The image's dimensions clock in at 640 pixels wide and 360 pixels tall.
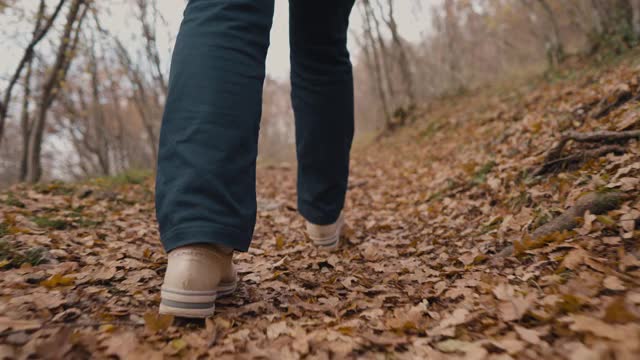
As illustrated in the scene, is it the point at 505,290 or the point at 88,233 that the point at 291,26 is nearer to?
the point at 505,290

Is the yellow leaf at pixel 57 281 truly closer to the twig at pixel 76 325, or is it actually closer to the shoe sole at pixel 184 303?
the twig at pixel 76 325

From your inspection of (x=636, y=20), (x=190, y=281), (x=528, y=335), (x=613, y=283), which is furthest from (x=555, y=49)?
(x=190, y=281)

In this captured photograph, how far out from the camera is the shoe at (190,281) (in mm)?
981

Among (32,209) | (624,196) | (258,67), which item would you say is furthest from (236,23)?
(32,209)

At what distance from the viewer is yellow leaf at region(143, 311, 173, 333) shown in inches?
38.2

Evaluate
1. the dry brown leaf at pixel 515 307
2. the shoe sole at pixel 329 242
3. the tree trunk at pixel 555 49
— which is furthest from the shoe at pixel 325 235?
the tree trunk at pixel 555 49

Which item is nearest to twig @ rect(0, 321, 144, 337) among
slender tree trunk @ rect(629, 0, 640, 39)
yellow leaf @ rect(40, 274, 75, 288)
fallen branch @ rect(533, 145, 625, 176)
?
yellow leaf @ rect(40, 274, 75, 288)

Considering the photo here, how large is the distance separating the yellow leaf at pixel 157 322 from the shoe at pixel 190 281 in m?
0.02

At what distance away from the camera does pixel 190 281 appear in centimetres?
98

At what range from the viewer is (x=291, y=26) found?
5.40 feet

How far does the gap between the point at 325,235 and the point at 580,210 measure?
1.16 meters

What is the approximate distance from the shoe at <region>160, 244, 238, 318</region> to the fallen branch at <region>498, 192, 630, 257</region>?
1.19 m

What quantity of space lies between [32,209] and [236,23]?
2.36 meters

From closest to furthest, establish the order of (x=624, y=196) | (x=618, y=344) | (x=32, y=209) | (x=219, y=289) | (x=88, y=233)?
(x=618, y=344), (x=219, y=289), (x=624, y=196), (x=88, y=233), (x=32, y=209)
